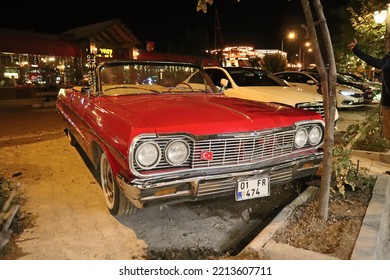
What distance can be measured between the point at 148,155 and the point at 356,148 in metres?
4.63

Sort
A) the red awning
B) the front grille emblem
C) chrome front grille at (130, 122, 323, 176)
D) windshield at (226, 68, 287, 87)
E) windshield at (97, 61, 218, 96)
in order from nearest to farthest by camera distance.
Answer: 1. chrome front grille at (130, 122, 323, 176)
2. the front grille emblem
3. windshield at (97, 61, 218, 96)
4. windshield at (226, 68, 287, 87)
5. the red awning

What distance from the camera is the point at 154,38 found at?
152ft

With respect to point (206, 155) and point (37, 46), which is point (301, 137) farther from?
point (37, 46)

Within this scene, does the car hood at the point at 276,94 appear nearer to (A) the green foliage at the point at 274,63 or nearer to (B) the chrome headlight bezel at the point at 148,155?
(B) the chrome headlight bezel at the point at 148,155

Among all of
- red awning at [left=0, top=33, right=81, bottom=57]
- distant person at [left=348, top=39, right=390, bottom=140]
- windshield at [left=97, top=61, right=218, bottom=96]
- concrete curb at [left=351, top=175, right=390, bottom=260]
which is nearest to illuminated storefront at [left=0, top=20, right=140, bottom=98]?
red awning at [left=0, top=33, right=81, bottom=57]

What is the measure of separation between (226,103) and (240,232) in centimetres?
145

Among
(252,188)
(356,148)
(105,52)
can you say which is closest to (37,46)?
(105,52)

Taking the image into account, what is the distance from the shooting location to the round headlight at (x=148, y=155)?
9.27 feet

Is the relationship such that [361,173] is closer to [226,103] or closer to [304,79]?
[226,103]

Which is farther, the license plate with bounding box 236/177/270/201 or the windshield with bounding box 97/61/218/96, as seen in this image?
the windshield with bounding box 97/61/218/96

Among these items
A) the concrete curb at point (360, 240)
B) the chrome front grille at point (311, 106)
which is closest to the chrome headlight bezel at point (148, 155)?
the concrete curb at point (360, 240)

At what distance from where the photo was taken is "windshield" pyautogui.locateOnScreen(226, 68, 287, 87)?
25.4 ft

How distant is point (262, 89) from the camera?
717 centimetres

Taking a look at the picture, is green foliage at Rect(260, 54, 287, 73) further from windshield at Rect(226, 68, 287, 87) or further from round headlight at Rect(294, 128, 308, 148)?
round headlight at Rect(294, 128, 308, 148)
